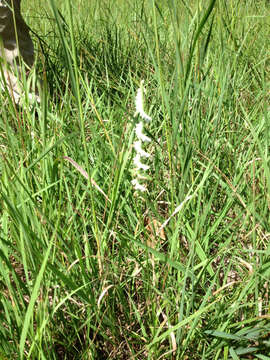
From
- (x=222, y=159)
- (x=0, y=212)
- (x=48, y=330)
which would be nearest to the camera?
(x=48, y=330)

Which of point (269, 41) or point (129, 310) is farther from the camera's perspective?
point (269, 41)

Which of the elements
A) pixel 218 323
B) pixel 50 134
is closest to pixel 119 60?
pixel 50 134

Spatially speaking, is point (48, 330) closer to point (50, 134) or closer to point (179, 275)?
point (179, 275)

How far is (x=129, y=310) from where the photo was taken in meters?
0.83

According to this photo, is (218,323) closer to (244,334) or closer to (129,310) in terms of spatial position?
(244,334)

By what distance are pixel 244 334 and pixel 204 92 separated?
2.62 feet

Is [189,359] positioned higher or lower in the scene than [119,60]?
lower

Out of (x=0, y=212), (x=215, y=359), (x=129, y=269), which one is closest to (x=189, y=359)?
(x=215, y=359)

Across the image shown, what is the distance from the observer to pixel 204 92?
1.29 m

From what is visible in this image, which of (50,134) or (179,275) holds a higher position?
(50,134)

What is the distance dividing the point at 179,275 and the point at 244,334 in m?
0.16

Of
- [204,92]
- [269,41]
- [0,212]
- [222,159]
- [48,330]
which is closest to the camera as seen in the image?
[48,330]

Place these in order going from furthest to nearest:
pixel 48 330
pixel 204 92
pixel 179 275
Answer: pixel 204 92 < pixel 179 275 < pixel 48 330

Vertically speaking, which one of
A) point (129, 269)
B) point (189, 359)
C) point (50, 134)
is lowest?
point (189, 359)
